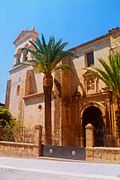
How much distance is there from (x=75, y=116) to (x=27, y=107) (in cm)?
600

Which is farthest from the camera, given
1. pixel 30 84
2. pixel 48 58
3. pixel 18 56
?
pixel 18 56

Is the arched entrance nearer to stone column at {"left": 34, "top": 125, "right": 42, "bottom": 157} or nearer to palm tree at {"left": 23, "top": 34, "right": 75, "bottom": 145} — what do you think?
palm tree at {"left": 23, "top": 34, "right": 75, "bottom": 145}

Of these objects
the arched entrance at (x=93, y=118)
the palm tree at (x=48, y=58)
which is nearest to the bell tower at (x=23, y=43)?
the palm tree at (x=48, y=58)

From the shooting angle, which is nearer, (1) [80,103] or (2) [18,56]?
(1) [80,103]

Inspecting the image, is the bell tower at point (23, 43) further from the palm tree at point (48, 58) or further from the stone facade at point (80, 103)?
the palm tree at point (48, 58)

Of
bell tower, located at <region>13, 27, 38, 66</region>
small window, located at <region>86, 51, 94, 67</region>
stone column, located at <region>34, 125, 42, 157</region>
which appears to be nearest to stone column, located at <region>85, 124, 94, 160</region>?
stone column, located at <region>34, 125, 42, 157</region>

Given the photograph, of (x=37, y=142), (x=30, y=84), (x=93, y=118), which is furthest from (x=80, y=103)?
(x=30, y=84)

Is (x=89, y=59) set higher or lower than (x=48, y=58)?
higher

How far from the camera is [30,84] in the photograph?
25703mm

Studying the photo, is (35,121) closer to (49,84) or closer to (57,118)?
(57,118)

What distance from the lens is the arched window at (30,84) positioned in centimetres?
2515

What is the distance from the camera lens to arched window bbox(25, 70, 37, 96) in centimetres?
2515

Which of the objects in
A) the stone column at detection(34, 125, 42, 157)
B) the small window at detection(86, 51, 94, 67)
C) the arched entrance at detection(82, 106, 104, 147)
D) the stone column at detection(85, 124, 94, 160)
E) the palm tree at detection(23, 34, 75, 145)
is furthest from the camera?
the small window at detection(86, 51, 94, 67)

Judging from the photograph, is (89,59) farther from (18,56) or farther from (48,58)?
(18,56)
